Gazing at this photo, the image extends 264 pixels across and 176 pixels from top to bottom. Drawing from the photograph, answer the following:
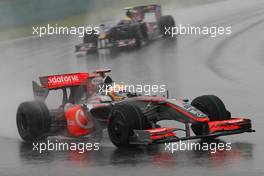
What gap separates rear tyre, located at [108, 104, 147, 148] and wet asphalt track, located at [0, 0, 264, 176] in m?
0.22

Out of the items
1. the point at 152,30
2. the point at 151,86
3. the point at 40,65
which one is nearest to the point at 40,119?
the point at 151,86

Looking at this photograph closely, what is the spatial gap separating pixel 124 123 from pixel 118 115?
0.27 m

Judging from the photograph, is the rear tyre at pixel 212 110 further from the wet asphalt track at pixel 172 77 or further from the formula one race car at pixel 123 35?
the formula one race car at pixel 123 35

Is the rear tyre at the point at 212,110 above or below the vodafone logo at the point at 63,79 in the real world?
below

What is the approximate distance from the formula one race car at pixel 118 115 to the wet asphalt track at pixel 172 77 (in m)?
0.30

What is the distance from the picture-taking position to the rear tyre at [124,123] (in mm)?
12680

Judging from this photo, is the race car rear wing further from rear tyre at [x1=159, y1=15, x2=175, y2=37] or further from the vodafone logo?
rear tyre at [x1=159, y1=15, x2=175, y2=37]

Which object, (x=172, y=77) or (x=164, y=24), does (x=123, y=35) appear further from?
(x=172, y=77)

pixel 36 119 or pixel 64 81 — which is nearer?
pixel 36 119

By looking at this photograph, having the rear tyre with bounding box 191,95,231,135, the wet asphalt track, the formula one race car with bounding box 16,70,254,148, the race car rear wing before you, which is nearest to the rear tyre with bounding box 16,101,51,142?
the formula one race car with bounding box 16,70,254,148

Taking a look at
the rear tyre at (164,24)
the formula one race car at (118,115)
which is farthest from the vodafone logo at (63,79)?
the rear tyre at (164,24)

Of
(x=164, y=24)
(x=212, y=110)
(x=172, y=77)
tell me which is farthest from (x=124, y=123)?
(x=164, y=24)

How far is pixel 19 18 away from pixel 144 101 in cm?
2056

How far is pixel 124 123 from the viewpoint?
12.7m
